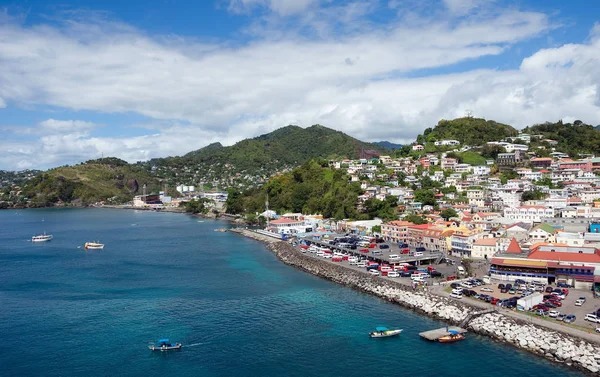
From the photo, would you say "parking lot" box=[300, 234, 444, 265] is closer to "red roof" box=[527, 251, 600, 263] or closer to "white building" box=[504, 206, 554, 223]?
"red roof" box=[527, 251, 600, 263]

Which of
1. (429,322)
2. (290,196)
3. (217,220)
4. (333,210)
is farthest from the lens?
(217,220)

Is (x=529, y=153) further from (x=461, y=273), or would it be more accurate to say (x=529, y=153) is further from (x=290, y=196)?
(x=461, y=273)

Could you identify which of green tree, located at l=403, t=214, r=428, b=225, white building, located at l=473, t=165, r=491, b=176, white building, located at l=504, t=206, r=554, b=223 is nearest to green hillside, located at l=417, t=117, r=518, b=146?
white building, located at l=473, t=165, r=491, b=176

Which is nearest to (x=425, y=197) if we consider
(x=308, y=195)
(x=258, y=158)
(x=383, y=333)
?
(x=308, y=195)

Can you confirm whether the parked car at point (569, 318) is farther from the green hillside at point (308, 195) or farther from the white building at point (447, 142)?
the white building at point (447, 142)

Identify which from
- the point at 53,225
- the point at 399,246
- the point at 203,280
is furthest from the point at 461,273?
the point at 53,225

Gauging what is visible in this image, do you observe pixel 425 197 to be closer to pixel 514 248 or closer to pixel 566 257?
pixel 514 248

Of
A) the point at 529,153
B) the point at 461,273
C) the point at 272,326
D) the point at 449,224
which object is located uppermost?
the point at 529,153
